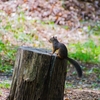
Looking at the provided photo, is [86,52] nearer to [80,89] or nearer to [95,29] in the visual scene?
[95,29]

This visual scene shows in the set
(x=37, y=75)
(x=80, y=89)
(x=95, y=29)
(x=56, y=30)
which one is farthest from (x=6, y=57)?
(x=95, y=29)

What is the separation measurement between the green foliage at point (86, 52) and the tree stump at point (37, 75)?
233 inches

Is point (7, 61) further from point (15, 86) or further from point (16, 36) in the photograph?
point (15, 86)

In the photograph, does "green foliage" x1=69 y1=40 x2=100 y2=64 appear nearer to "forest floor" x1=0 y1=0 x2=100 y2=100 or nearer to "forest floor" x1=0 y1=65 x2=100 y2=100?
"forest floor" x1=0 y1=0 x2=100 y2=100

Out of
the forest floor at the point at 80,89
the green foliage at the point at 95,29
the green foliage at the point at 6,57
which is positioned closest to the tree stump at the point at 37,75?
the forest floor at the point at 80,89

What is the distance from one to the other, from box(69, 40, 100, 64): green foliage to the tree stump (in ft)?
19.4

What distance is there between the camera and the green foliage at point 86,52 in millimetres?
11148

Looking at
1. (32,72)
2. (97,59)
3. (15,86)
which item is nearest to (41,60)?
(32,72)

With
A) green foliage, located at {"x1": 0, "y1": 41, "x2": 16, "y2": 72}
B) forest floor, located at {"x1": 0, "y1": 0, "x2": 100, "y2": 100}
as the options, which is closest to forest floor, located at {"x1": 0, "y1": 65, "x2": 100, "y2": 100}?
forest floor, located at {"x1": 0, "y1": 0, "x2": 100, "y2": 100}

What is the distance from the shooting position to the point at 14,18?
13.3 metres

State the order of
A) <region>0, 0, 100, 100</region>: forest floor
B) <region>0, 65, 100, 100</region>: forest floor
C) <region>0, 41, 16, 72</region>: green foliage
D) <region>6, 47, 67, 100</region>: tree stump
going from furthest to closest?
<region>0, 41, 16, 72</region>: green foliage, <region>0, 0, 100, 100</region>: forest floor, <region>0, 65, 100, 100</region>: forest floor, <region>6, 47, 67, 100</region>: tree stump

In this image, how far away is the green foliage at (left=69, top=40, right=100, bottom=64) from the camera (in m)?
11.1

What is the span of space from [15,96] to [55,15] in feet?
33.3

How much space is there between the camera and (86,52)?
38.3 ft
